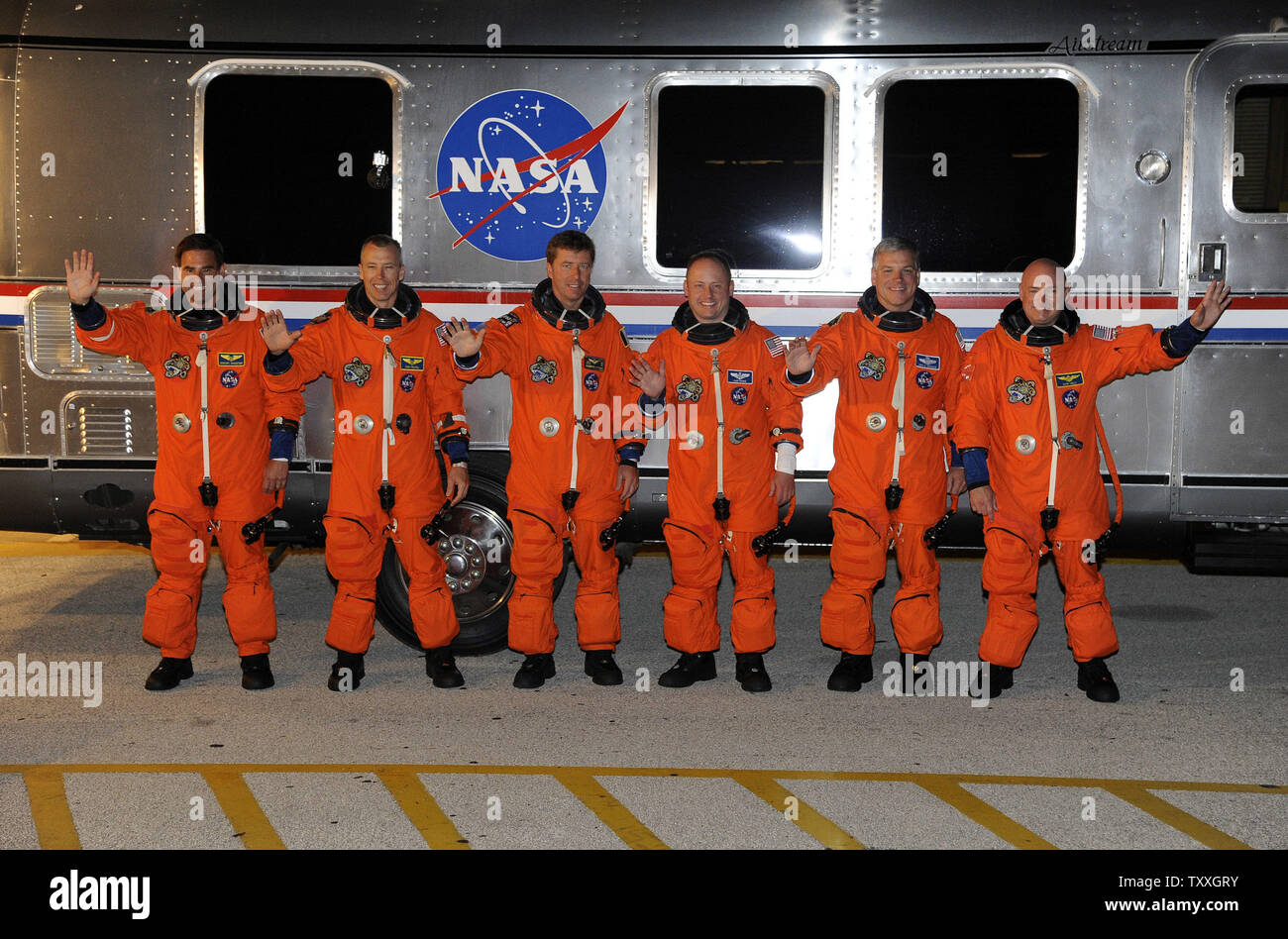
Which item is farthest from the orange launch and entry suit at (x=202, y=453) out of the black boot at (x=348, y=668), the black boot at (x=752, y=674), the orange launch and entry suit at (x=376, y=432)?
the black boot at (x=752, y=674)

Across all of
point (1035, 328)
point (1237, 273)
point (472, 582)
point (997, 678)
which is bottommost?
point (997, 678)

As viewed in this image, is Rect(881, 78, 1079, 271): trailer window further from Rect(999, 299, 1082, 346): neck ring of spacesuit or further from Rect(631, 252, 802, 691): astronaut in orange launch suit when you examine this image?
Rect(631, 252, 802, 691): astronaut in orange launch suit

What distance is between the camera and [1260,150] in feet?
19.6

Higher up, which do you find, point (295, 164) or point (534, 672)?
point (295, 164)

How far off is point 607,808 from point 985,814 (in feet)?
4.46

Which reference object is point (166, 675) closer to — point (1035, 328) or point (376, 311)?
point (376, 311)

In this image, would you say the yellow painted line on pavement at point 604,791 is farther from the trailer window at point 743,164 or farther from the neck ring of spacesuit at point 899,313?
the trailer window at point 743,164

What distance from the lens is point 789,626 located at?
285 inches

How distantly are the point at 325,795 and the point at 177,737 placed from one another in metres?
0.99

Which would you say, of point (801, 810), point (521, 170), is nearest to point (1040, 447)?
point (801, 810)

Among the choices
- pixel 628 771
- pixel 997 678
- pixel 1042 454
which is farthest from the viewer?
pixel 997 678

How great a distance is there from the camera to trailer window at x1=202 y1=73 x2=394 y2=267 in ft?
20.0

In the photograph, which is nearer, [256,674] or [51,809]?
[51,809]

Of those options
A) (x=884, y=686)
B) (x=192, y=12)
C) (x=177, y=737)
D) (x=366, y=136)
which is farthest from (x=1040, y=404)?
(x=192, y=12)
